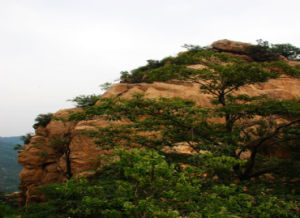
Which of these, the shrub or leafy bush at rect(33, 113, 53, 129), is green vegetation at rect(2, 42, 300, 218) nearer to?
leafy bush at rect(33, 113, 53, 129)

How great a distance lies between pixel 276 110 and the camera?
25.2ft

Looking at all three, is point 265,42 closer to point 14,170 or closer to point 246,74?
point 246,74

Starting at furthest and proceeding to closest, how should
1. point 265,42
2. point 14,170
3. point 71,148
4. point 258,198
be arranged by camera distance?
point 14,170 → point 265,42 → point 71,148 → point 258,198

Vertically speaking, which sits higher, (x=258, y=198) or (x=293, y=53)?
(x=293, y=53)

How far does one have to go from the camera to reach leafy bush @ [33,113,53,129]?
21.5 metres

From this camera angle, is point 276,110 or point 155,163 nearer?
point 155,163

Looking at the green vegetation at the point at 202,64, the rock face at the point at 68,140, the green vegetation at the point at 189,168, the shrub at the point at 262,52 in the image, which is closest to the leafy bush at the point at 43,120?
the rock face at the point at 68,140

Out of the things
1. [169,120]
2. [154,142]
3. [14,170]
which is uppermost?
[169,120]

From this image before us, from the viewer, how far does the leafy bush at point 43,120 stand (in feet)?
70.4

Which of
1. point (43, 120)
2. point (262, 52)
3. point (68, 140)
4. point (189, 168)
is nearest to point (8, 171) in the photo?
point (43, 120)

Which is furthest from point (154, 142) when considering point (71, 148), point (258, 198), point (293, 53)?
point (293, 53)

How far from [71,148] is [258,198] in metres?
14.9

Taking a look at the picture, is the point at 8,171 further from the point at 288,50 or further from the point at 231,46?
the point at 288,50

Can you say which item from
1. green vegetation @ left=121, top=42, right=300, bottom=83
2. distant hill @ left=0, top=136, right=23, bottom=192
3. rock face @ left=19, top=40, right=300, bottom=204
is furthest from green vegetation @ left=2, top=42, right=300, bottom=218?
distant hill @ left=0, top=136, right=23, bottom=192
